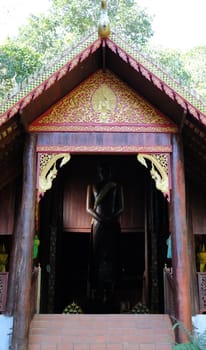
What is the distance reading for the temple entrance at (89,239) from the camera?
28.3 feet

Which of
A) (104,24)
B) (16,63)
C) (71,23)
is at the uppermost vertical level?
(71,23)

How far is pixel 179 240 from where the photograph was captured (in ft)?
19.7

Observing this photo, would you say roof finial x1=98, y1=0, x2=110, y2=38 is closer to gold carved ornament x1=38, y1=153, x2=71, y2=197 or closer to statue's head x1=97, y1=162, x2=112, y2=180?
gold carved ornament x1=38, y1=153, x2=71, y2=197

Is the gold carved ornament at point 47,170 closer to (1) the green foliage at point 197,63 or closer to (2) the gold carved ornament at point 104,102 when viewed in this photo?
(2) the gold carved ornament at point 104,102

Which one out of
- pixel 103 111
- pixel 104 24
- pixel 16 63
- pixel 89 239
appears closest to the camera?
pixel 104 24

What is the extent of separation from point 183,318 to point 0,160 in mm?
3383

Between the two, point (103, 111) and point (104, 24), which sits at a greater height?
point (104, 24)

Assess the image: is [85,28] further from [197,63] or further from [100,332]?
[100,332]

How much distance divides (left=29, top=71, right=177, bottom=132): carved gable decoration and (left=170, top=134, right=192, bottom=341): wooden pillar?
474 millimetres

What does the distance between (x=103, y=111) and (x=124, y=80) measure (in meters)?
0.59

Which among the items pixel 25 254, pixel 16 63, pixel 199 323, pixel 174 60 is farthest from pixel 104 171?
pixel 174 60

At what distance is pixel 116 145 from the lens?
638 centimetres

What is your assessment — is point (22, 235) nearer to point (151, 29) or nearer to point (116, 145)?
point (116, 145)

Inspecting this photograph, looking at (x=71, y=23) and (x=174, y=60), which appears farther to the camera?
(x=71, y=23)
